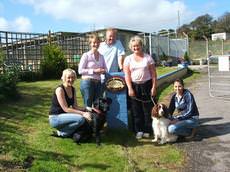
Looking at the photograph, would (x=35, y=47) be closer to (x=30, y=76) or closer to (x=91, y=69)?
(x=30, y=76)

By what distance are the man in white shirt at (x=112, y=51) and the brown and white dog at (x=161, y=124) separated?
1163 millimetres

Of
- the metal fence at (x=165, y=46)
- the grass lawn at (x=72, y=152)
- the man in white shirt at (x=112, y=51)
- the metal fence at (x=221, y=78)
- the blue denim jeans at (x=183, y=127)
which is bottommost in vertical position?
the grass lawn at (x=72, y=152)

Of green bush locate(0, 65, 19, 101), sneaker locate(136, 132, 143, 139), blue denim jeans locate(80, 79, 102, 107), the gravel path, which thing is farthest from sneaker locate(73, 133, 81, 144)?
green bush locate(0, 65, 19, 101)

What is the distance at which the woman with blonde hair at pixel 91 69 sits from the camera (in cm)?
720

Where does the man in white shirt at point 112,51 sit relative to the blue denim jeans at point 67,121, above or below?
above

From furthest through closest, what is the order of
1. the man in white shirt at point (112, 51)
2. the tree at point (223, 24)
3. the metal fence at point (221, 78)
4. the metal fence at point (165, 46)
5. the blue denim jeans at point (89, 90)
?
1. the tree at point (223, 24)
2. the metal fence at point (165, 46)
3. the metal fence at point (221, 78)
4. the man in white shirt at point (112, 51)
5. the blue denim jeans at point (89, 90)

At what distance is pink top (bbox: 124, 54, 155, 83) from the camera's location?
23.1 ft

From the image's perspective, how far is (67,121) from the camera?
672 cm

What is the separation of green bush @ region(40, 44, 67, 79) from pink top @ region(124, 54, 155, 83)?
1117 cm

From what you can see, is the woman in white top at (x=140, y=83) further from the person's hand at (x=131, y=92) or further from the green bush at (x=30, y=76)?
the green bush at (x=30, y=76)

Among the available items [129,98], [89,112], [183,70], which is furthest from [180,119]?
[183,70]

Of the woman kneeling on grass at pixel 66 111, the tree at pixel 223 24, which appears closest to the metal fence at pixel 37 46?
the woman kneeling on grass at pixel 66 111

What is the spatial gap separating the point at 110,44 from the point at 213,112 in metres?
3.47

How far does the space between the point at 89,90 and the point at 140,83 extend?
877 millimetres
